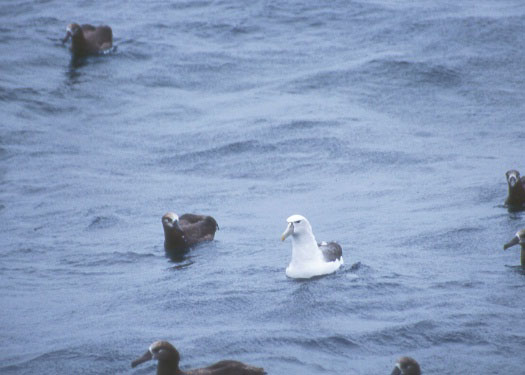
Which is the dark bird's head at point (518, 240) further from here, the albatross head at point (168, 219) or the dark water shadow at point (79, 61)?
the dark water shadow at point (79, 61)

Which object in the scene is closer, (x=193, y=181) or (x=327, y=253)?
(x=327, y=253)

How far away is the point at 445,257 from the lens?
17.3 m

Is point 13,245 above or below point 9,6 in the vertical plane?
below

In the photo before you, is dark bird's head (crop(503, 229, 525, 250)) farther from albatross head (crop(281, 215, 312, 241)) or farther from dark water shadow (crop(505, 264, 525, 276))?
albatross head (crop(281, 215, 312, 241))

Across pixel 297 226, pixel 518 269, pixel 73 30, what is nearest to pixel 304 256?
pixel 297 226

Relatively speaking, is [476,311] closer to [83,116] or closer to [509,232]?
[509,232]

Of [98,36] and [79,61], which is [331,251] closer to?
[79,61]

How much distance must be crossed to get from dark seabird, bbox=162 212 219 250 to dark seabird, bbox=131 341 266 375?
7.76 metres

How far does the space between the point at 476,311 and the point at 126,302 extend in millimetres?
5610

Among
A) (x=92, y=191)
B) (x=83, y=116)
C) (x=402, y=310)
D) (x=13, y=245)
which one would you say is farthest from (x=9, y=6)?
(x=402, y=310)

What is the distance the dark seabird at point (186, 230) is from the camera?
774 inches

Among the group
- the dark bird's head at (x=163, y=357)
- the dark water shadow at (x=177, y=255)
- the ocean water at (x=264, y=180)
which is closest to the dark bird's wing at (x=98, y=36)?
the ocean water at (x=264, y=180)

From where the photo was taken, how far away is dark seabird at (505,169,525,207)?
19.8 meters

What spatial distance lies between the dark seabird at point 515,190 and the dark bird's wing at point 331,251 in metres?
4.46
